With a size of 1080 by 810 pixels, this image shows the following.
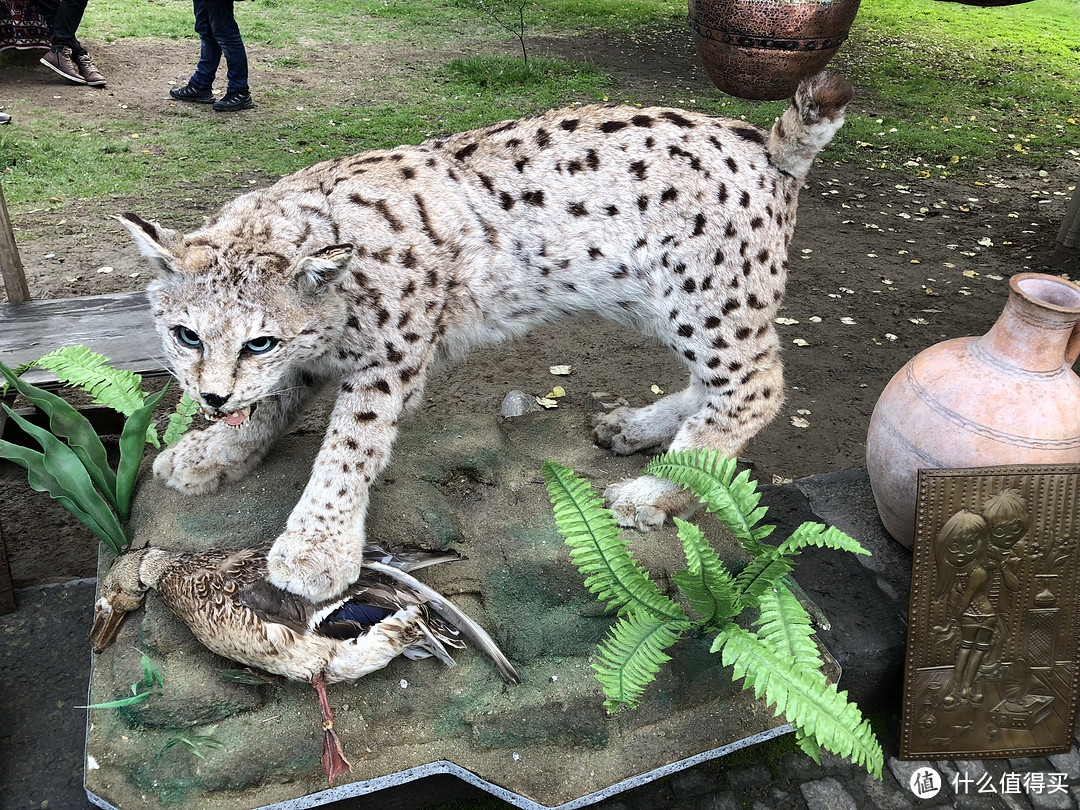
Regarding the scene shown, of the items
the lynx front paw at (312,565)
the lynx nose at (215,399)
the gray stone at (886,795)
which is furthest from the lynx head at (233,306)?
the gray stone at (886,795)

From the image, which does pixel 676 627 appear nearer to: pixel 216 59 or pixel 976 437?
pixel 976 437

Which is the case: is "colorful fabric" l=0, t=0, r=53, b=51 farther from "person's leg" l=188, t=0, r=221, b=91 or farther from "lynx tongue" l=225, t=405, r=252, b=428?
"lynx tongue" l=225, t=405, r=252, b=428

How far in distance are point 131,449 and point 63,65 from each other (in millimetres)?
9825

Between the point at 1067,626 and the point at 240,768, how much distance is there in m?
3.14

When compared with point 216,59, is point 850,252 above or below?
below

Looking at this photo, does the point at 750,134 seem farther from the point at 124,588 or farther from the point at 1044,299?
the point at 124,588

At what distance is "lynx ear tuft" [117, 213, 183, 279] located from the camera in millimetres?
2961

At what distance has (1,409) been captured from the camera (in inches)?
187

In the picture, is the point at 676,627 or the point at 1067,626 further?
the point at 1067,626

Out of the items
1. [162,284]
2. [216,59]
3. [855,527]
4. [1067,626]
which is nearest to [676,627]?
[855,527]

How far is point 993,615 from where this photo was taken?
328cm

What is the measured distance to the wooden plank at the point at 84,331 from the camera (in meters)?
4.80

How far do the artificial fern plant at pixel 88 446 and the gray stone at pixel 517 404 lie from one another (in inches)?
78.9

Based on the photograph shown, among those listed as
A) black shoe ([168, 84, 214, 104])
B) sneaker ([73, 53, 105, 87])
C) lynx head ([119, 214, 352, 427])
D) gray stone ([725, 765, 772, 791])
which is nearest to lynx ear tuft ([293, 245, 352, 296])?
lynx head ([119, 214, 352, 427])
